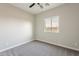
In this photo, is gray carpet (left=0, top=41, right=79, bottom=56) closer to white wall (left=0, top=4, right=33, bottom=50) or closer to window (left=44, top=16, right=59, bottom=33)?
white wall (left=0, top=4, right=33, bottom=50)

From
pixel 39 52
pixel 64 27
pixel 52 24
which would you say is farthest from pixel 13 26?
pixel 64 27

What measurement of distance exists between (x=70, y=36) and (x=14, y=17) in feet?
9.36

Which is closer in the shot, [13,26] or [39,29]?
[13,26]

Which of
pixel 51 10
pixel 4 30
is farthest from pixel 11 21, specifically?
pixel 51 10

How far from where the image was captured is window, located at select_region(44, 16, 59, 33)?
4.06 meters

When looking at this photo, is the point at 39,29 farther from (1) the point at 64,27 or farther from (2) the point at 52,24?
(1) the point at 64,27

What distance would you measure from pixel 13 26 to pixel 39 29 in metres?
1.50

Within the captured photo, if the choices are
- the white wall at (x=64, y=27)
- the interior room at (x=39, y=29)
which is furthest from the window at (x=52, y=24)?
the white wall at (x=64, y=27)

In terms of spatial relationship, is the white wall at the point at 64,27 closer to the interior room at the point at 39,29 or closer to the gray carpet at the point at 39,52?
the interior room at the point at 39,29

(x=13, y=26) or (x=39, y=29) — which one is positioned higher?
(x=13, y=26)

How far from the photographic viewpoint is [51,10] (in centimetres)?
416

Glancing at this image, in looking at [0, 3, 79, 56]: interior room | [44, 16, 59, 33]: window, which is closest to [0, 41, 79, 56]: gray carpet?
[0, 3, 79, 56]: interior room

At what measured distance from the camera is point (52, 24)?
4.10 metres

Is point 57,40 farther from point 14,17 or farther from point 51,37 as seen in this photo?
point 14,17
